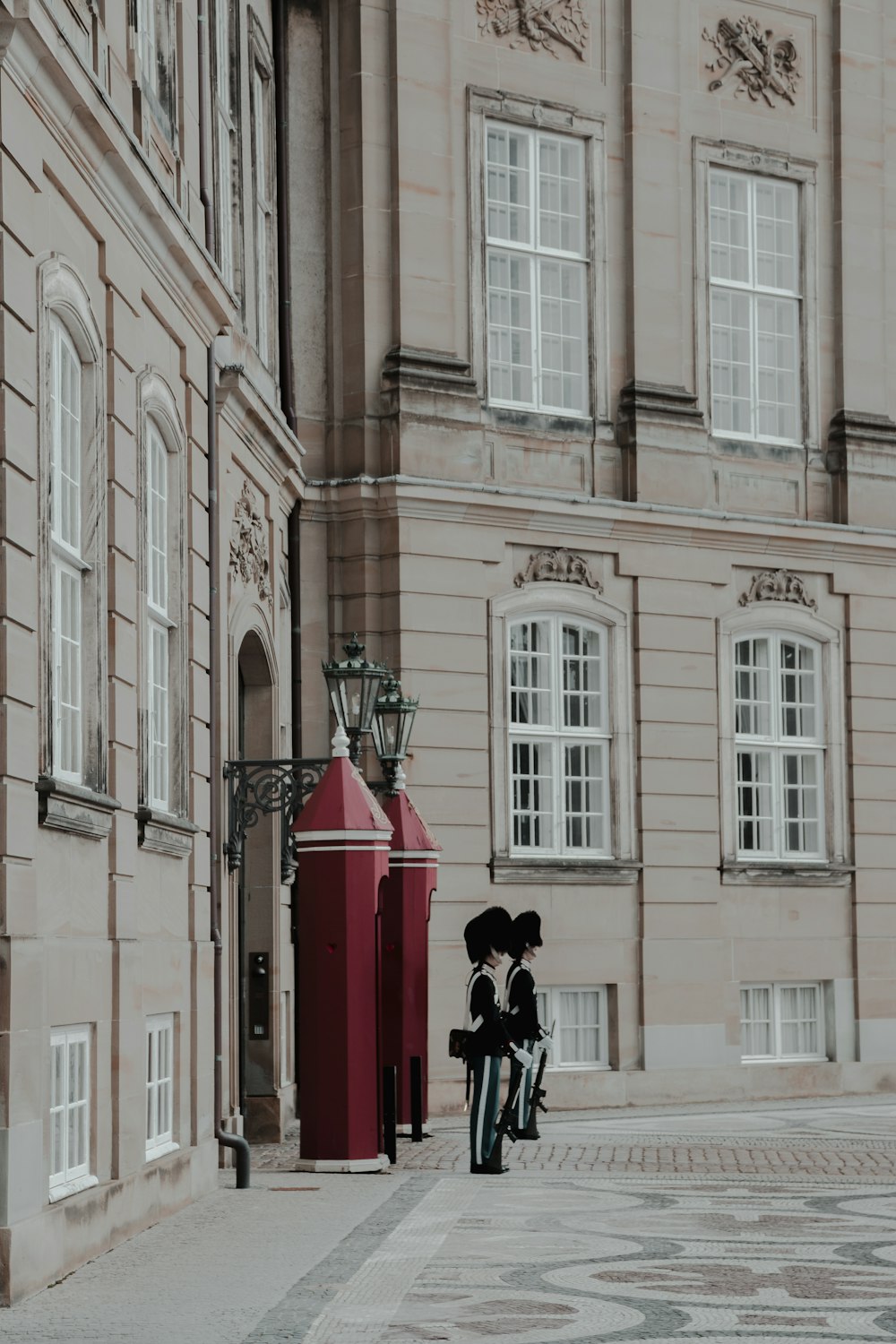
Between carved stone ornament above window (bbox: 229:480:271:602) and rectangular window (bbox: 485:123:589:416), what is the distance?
427 centimetres

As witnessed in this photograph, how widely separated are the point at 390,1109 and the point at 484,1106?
0.83 meters

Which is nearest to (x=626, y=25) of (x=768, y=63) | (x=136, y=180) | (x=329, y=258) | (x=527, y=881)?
(x=768, y=63)

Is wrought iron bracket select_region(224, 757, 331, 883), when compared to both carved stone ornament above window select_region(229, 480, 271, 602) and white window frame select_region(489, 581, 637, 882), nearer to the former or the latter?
carved stone ornament above window select_region(229, 480, 271, 602)

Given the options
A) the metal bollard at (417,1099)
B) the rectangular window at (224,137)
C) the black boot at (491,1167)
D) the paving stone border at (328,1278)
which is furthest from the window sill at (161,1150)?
the rectangular window at (224,137)

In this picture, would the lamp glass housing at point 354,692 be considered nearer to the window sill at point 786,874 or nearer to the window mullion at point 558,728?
the window mullion at point 558,728

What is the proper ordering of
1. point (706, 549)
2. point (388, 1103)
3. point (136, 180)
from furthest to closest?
→ point (706, 549)
point (388, 1103)
point (136, 180)

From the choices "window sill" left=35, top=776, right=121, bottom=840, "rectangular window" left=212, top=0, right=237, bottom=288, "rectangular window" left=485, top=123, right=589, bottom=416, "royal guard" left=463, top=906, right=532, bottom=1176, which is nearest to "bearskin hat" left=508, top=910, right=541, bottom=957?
"royal guard" left=463, top=906, right=532, bottom=1176

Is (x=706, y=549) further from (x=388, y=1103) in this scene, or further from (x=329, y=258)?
(x=388, y=1103)

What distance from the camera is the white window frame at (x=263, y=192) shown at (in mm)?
20641

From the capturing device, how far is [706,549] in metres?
24.0

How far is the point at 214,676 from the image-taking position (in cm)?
1555

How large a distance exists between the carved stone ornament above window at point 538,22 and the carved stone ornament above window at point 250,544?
6.52 m

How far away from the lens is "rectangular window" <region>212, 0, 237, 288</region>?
1794 centimetres

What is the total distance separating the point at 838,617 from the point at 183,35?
39.0 feet
